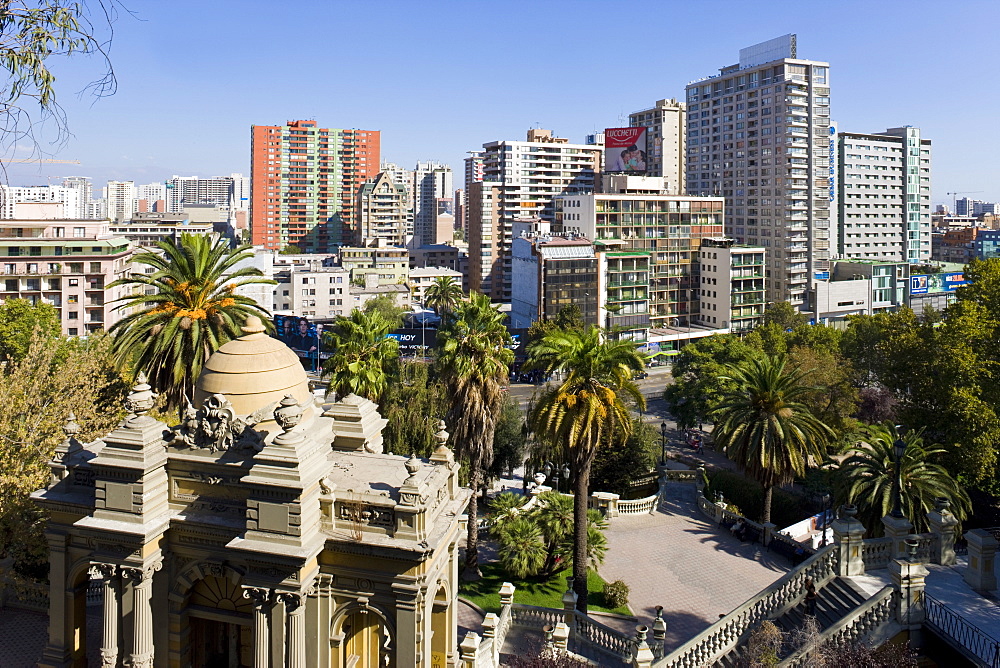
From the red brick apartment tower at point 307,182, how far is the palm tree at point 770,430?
159705 millimetres

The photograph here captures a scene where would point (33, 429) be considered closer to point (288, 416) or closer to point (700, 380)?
point (288, 416)

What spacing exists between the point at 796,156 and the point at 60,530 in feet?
406

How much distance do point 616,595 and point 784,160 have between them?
109 meters

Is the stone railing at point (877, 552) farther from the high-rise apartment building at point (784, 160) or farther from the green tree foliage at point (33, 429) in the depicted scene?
the high-rise apartment building at point (784, 160)

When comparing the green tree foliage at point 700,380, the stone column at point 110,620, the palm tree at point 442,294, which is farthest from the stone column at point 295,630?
the palm tree at point 442,294

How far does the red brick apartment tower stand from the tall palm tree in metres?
157

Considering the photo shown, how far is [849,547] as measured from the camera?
22641mm

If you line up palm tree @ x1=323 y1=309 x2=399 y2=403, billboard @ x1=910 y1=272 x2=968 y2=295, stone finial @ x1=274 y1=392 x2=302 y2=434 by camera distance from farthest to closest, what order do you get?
1. billboard @ x1=910 y1=272 x2=968 y2=295
2. palm tree @ x1=323 y1=309 x2=399 y2=403
3. stone finial @ x1=274 y1=392 x2=302 y2=434

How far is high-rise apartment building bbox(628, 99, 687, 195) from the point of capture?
5876 inches

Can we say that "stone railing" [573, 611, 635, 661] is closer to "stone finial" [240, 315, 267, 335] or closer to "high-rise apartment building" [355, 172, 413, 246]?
"stone finial" [240, 315, 267, 335]

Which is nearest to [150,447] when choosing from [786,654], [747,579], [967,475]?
[786,654]

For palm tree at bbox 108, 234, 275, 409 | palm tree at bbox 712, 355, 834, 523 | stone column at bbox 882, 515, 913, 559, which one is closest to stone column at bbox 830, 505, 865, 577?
stone column at bbox 882, 515, 913, 559

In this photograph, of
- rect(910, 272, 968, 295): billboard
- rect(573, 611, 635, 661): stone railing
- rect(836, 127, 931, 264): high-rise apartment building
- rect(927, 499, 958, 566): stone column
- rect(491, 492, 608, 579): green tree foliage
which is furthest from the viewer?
rect(836, 127, 931, 264): high-rise apartment building

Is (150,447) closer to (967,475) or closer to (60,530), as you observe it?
(60,530)
